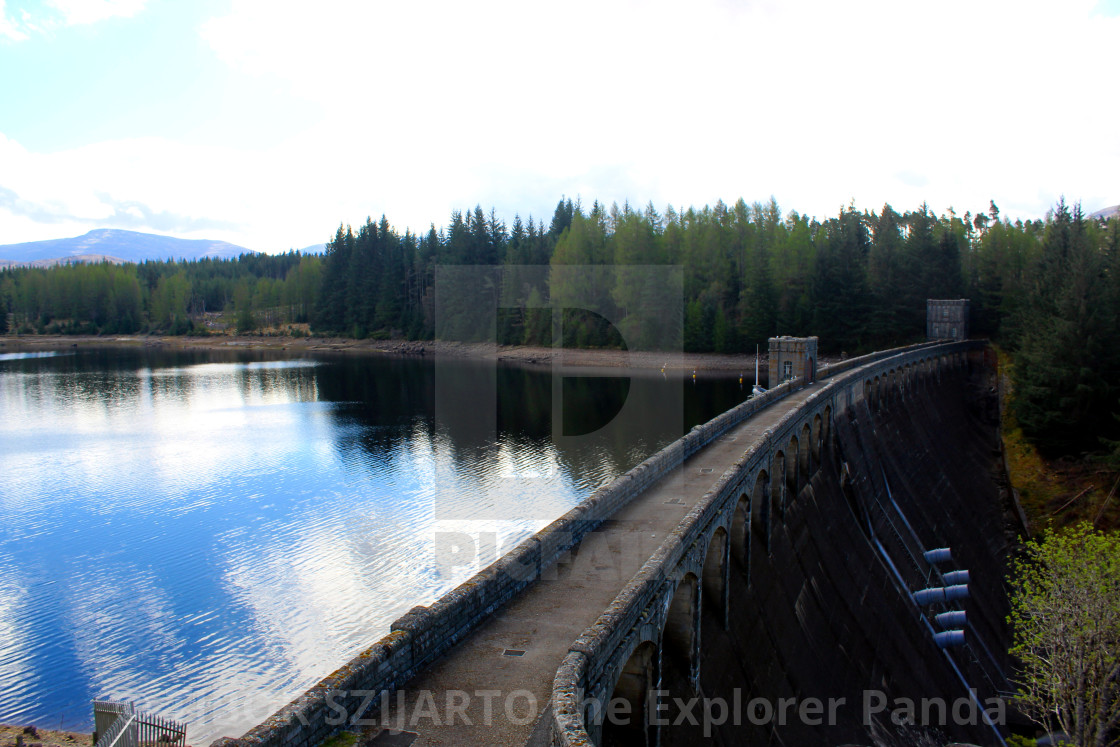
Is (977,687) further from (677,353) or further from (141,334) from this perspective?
(141,334)

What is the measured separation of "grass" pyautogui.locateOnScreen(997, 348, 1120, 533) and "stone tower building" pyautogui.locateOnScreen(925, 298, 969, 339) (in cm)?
2718

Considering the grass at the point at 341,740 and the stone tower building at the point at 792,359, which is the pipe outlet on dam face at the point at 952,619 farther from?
the grass at the point at 341,740

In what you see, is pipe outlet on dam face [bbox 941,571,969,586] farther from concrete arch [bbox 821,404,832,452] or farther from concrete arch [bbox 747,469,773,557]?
concrete arch [bbox 747,469,773,557]

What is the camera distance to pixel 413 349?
108188 millimetres

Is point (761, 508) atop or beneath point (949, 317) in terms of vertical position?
beneath

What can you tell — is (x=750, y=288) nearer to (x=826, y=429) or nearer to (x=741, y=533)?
(x=826, y=429)

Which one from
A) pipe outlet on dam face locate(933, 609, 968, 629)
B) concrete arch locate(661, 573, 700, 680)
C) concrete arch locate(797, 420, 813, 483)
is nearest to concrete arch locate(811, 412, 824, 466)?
→ concrete arch locate(797, 420, 813, 483)

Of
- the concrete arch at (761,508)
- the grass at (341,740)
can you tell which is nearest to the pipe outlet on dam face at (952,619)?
the concrete arch at (761,508)

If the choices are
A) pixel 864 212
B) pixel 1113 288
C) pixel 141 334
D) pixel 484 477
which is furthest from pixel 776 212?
pixel 141 334

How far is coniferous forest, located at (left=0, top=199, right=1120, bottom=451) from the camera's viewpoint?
3969 cm

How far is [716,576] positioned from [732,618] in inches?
43.5

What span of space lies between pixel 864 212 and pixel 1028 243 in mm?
41679

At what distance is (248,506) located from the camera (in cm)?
3095

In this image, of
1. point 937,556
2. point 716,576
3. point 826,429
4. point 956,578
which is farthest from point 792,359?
point 716,576
